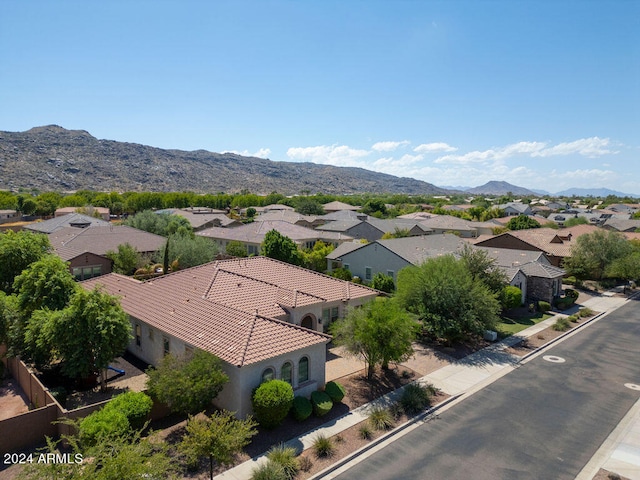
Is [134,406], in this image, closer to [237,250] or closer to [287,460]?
[287,460]

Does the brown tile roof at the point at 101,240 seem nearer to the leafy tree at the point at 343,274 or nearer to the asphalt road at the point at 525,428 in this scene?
the leafy tree at the point at 343,274

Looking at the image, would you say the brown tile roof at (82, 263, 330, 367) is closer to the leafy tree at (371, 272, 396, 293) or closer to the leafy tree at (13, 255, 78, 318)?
the leafy tree at (13, 255, 78, 318)

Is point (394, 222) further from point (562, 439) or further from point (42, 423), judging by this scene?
point (42, 423)

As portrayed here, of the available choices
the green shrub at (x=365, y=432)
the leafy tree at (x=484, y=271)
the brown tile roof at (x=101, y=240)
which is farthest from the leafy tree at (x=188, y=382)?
the brown tile roof at (x=101, y=240)

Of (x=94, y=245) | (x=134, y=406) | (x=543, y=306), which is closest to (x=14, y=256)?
(x=94, y=245)

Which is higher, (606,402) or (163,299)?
(163,299)

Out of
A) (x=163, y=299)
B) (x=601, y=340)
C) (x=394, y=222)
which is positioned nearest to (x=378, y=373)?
(x=163, y=299)
